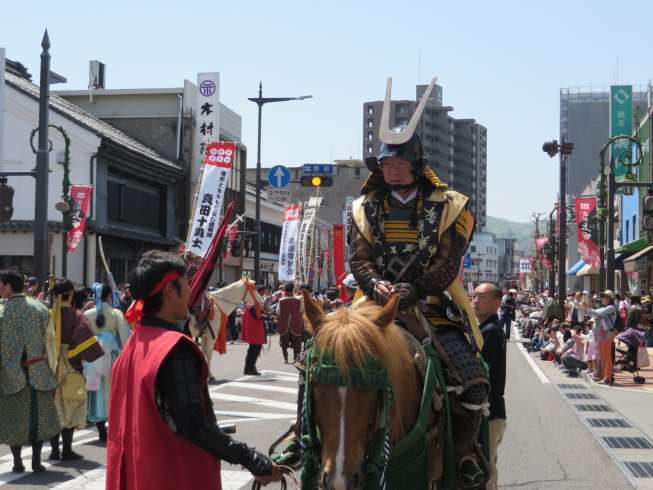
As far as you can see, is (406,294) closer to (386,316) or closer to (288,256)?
(386,316)

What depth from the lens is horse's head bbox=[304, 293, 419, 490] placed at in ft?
13.7

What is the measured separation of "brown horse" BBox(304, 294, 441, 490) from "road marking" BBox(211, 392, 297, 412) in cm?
919

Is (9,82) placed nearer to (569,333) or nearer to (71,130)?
(71,130)

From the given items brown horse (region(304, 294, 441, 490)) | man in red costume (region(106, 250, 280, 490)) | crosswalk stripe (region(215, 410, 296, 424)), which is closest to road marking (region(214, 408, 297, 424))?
crosswalk stripe (region(215, 410, 296, 424))

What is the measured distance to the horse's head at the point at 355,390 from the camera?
165 inches

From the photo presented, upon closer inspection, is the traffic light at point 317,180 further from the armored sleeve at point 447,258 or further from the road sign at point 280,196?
the road sign at point 280,196

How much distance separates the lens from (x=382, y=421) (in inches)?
173

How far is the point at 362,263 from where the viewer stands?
A: 227 inches

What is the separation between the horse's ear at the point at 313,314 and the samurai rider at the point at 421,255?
638 millimetres

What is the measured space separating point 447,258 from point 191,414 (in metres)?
2.28

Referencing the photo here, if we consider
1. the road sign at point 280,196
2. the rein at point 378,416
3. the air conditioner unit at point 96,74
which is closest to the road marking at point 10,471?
the rein at point 378,416

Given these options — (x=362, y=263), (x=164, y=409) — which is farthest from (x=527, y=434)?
(x=164, y=409)

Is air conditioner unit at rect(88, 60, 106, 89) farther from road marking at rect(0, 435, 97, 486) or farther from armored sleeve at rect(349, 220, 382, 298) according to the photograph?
armored sleeve at rect(349, 220, 382, 298)

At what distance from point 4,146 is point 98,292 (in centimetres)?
2514
